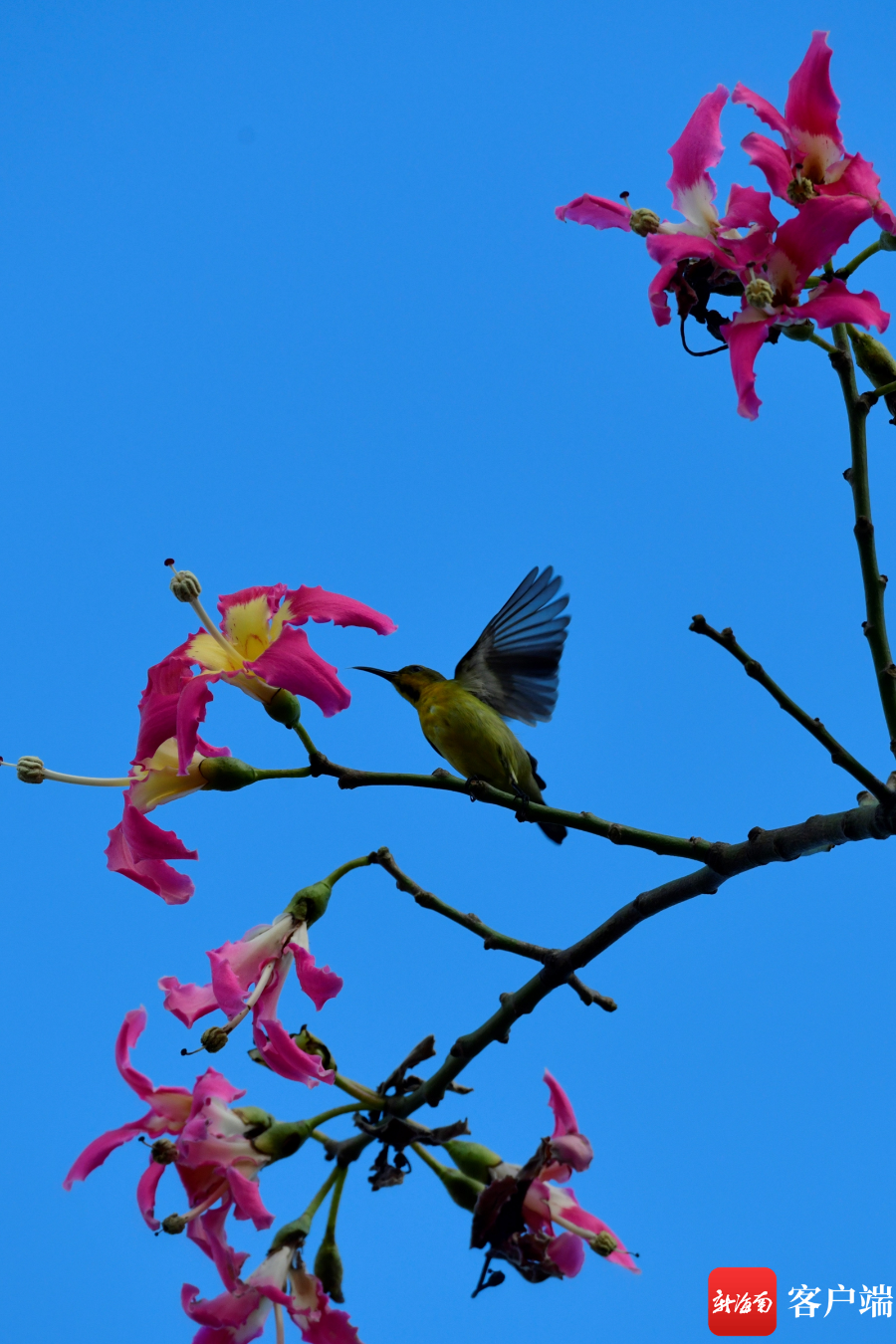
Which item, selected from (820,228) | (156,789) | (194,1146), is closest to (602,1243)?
(194,1146)

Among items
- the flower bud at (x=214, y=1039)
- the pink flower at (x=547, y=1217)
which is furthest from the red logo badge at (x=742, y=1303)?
the flower bud at (x=214, y=1039)

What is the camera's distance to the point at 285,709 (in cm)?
228

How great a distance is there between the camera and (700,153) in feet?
6.94

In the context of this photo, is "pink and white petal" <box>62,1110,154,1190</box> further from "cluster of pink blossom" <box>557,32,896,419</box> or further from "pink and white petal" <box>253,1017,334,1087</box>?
"cluster of pink blossom" <box>557,32,896,419</box>

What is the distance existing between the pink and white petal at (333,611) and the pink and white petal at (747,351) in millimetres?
840

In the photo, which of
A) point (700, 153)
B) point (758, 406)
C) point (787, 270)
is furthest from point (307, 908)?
point (700, 153)

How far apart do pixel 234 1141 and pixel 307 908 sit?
48cm

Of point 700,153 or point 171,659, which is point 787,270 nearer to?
point 700,153

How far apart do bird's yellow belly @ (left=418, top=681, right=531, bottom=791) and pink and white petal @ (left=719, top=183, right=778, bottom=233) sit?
6.94ft

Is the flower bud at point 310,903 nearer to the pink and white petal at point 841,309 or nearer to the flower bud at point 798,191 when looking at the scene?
the pink and white petal at point 841,309

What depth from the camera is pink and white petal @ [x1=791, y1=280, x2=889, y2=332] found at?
179cm

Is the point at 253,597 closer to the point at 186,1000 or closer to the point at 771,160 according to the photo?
the point at 186,1000

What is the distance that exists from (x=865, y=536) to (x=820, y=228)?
55 centimetres

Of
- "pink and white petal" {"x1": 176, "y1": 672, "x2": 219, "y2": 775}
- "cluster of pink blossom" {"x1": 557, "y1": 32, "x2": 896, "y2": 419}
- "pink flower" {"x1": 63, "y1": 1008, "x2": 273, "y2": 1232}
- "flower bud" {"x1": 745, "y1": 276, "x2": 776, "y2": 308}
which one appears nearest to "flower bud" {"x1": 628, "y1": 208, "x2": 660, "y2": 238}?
"cluster of pink blossom" {"x1": 557, "y1": 32, "x2": 896, "y2": 419}
